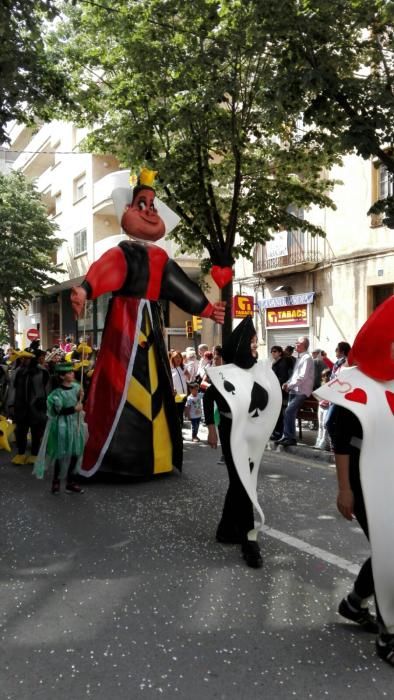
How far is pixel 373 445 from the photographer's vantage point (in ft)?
9.65

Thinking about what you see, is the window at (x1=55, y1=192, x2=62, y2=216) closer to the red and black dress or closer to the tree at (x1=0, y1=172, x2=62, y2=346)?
the tree at (x1=0, y1=172, x2=62, y2=346)

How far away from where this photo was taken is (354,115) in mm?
7309

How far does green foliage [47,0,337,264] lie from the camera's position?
8.88 meters

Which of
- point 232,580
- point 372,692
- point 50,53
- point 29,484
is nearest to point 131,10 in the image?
point 50,53

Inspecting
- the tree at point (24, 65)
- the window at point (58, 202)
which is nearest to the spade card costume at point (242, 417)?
the tree at point (24, 65)

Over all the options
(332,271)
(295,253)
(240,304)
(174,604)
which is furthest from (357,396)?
(295,253)

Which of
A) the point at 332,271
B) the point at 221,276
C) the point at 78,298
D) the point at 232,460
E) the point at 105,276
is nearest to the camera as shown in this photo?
the point at 232,460

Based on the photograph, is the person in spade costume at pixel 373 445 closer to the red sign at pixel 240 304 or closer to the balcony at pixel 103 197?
the red sign at pixel 240 304

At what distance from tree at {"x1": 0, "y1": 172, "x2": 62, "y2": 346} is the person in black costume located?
2038 cm

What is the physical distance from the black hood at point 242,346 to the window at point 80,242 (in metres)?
22.7

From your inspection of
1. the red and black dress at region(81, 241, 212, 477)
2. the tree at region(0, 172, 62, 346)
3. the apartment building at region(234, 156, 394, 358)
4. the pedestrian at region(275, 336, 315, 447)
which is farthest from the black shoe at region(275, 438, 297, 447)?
the tree at region(0, 172, 62, 346)

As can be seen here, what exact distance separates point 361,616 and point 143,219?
15.8 ft

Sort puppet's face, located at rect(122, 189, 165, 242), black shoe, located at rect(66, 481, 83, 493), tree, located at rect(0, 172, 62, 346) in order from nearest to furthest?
black shoe, located at rect(66, 481, 83, 493) < puppet's face, located at rect(122, 189, 165, 242) < tree, located at rect(0, 172, 62, 346)

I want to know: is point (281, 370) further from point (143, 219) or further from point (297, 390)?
point (143, 219)
